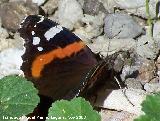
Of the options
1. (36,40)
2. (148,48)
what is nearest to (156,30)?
(148,48)

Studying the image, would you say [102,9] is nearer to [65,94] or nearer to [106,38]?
[106,38]

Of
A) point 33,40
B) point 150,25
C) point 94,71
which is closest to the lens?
point 94,71

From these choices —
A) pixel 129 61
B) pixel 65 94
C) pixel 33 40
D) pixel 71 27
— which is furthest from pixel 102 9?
pixel 65 94

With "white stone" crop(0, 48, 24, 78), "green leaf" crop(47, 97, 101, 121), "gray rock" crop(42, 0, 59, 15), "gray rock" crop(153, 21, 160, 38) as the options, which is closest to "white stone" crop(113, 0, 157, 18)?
"gray rock" crop(153, 21, 160, 38)

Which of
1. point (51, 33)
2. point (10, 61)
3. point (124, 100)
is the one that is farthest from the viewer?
point (10, 61)

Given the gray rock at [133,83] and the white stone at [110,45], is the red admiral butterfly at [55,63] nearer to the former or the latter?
the gray rock at [133,83]

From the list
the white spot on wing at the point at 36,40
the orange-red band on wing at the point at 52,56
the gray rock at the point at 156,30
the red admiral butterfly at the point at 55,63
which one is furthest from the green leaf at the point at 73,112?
the gray rock at the point at 156,30

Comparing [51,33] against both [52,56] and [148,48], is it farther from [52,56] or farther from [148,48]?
[148,48]
